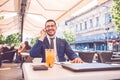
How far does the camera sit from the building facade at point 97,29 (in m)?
32.2

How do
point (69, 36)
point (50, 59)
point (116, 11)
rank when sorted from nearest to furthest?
point (50, 59) < point (116, 11) < point (69, 36)

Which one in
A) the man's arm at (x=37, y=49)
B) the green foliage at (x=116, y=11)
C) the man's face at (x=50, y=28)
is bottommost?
the man's arm at (x=37, y=49)

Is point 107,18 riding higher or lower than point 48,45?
higher

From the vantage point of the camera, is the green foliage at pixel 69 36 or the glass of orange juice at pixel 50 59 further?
the green foliage at pixel 69 36

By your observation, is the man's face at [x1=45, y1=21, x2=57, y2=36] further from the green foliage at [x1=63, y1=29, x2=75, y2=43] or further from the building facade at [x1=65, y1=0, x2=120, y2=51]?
the green foliage at [x1=63, y1=29, x2=75, y2=43]

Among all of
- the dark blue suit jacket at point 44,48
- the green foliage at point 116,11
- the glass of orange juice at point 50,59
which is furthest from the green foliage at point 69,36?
the glass of orange juice at point 50,59

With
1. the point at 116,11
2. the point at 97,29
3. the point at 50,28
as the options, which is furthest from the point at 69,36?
the point at 50,28

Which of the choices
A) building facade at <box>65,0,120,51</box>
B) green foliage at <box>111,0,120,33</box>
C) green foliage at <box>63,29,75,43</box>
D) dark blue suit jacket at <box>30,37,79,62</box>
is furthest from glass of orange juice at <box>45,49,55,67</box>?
green foliage at <box>63,29,75,43</box>

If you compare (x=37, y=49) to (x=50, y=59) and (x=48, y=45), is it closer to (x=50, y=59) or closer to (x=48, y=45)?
(x=48, y=45)

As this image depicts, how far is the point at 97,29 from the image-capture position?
121 feet

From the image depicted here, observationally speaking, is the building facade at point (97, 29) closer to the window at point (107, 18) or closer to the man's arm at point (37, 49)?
the window at point (107, 18)

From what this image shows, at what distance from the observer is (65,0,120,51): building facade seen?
3222cm

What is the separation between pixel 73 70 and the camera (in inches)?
47.4

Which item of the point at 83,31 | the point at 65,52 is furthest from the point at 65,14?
the point at 83,31
